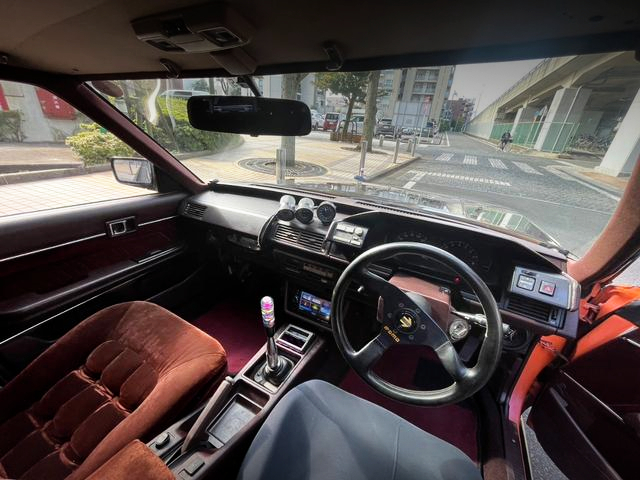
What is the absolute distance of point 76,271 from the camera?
1966 millimetres

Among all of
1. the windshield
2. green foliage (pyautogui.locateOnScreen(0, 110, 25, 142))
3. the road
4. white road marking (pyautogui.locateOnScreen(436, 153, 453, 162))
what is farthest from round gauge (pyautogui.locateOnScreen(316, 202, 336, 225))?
white road marking (pyautogui.locateOnScreen(436, 153, 453, 162))

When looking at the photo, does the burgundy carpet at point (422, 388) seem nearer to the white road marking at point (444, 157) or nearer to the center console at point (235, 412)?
the center console at point (235, 412)

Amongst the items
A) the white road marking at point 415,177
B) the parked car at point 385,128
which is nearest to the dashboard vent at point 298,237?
the white road marking at point 415,177

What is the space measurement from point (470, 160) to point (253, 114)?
2.88 metres

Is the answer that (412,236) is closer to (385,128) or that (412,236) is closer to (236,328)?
(236,328)

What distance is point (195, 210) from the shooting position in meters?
2.65

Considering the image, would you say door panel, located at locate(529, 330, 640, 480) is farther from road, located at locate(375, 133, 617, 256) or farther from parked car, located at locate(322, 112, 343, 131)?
parked car, located at locate(322, 112, 343, 131)

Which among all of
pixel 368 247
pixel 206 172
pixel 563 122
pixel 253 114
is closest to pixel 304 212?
pixel 368 247

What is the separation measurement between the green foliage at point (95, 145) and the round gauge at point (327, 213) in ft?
5.51

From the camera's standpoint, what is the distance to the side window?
5.49ft

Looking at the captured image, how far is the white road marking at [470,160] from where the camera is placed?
3.38 meters

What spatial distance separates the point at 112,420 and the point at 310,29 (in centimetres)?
186

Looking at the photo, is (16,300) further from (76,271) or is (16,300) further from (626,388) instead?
(626,388)

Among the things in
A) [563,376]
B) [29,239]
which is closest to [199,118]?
[29,239]
